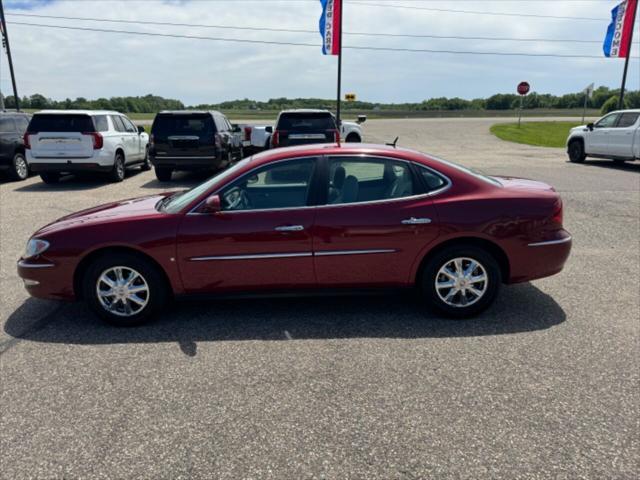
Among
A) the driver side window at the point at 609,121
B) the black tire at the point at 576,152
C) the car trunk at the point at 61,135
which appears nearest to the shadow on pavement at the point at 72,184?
the car trunk at the point at 61,135

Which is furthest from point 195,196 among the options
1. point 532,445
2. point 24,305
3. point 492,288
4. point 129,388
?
point 532,445

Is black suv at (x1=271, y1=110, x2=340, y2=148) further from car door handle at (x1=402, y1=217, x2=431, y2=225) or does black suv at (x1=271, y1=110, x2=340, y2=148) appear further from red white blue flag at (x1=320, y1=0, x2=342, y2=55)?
red white blue flag at (x1=320, y1=0, x2=342, y2=55)

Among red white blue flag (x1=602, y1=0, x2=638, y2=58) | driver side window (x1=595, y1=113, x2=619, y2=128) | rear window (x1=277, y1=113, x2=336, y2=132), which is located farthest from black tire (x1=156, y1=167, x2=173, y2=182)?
red white blue flag (x1=602, y1=0, x2=638, y2=58)

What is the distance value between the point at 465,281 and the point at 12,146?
13.1 meters

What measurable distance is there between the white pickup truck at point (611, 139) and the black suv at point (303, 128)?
9.31 metres

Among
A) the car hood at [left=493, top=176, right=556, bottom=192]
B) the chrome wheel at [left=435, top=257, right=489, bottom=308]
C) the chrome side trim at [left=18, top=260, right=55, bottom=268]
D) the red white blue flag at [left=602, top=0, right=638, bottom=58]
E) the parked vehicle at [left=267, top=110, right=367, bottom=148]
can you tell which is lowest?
the chrome wheel at [left=435, top=257, right=489, bottom=308]

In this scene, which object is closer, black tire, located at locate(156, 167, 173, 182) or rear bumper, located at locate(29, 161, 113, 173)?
rear bumper, located at locate(29, 161, 113, 173)

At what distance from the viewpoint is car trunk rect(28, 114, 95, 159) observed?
38.0 ft

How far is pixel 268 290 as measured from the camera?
418 cm

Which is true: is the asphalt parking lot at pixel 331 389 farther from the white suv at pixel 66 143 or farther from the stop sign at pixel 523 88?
the stop sign at pixel 523 88

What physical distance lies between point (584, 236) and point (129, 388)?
6.50 meters

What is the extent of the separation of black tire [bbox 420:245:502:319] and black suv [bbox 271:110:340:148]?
8753 mm

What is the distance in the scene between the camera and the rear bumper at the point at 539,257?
4.22 meters

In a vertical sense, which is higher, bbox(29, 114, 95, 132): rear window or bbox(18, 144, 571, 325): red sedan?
bbox(29, 114, 95, 132): rear window
